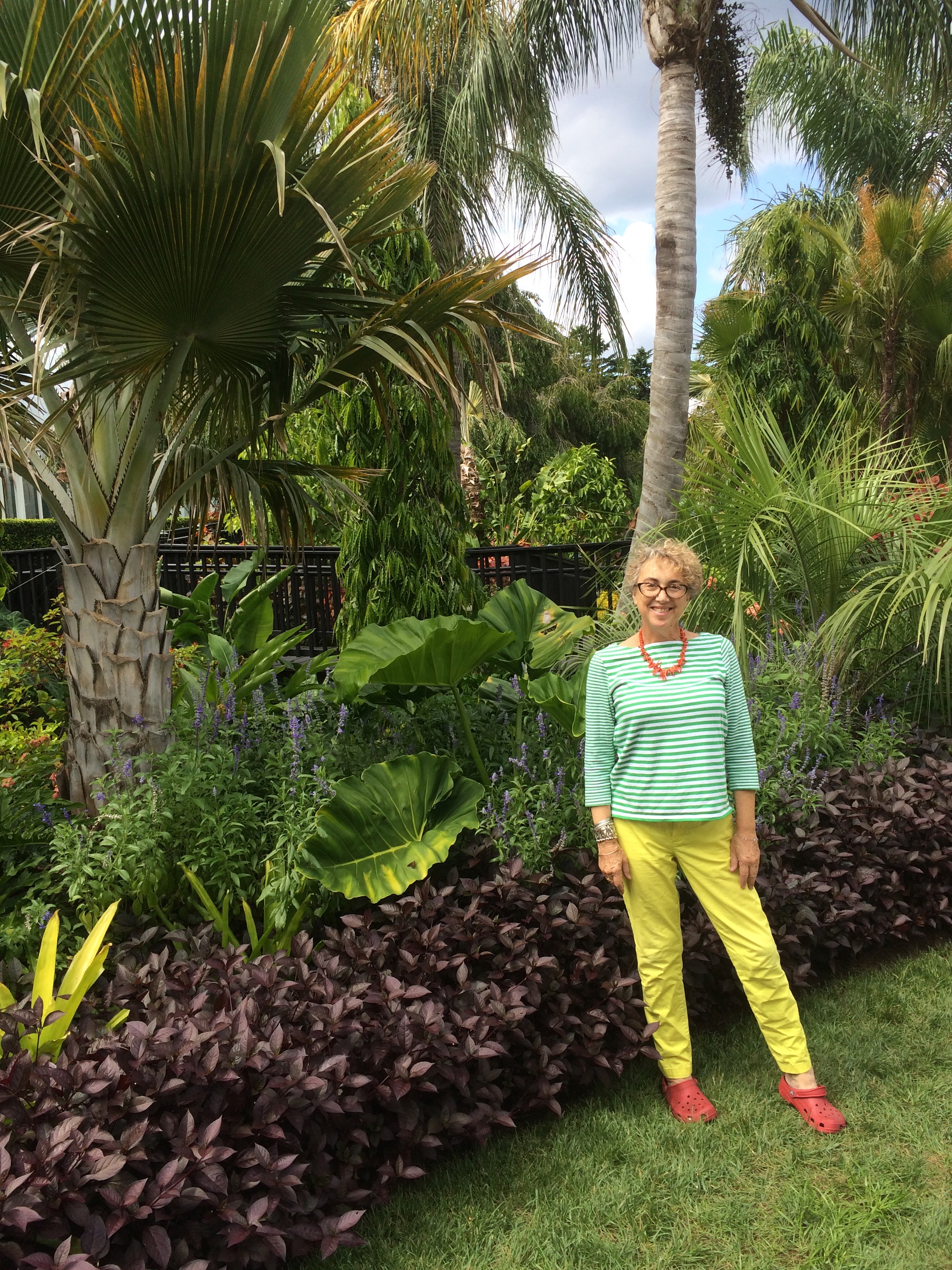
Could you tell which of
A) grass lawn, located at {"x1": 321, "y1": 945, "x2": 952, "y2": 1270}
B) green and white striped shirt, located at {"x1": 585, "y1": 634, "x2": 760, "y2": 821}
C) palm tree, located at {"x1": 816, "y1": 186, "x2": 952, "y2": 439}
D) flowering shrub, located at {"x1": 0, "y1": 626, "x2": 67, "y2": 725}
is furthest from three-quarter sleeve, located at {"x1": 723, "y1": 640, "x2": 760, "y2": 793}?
palm tree, located at {"x1": 816, "y1": 186, "x2": 952, "y2": 439}

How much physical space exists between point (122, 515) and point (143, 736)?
0.82 m

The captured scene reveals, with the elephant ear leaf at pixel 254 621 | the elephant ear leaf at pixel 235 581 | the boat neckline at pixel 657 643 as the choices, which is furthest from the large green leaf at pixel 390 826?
the elephant ear leaf at pixel 235 581

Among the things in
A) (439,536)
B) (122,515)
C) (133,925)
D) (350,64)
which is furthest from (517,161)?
(133,925)

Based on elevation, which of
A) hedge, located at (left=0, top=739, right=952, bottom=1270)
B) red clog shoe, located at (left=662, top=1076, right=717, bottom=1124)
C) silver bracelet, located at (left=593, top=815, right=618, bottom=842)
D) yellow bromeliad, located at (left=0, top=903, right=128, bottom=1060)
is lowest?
red clog shoe, located at (left=662, top=1076, right=717, bottom=1124)

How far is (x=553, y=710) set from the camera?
11.9ft

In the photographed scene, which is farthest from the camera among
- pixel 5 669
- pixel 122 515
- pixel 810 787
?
pixel 5 669

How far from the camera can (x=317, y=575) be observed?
826 centimetres

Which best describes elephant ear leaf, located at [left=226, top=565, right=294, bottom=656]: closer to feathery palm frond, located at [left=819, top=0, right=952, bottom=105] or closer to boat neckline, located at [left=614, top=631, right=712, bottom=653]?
boat neckline, located at [left=614, top=631, right=712, bottom=653]

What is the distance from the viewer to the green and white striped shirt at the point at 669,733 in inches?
111

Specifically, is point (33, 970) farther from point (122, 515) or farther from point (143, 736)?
point (122, 515)

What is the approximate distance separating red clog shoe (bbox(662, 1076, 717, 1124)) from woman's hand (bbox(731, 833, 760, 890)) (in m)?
0.66

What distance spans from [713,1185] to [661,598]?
162cm

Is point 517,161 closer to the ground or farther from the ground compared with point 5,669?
farther from the ground

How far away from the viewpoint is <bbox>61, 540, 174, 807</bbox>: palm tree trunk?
3592 mm
